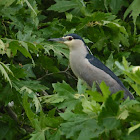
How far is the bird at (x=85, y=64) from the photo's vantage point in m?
5.22

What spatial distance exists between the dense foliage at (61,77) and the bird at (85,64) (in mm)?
87

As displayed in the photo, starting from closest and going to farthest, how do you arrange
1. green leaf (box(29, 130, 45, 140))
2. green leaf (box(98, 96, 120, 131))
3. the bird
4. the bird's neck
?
1. green leaf (box(98, 96, 120, 131))
2. green leaf (box(29, 130, 45, 140))
3. the bird
4. the bird's neck

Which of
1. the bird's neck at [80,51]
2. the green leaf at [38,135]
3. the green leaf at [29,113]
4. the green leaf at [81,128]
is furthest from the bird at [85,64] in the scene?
the green leaf at [81,128]

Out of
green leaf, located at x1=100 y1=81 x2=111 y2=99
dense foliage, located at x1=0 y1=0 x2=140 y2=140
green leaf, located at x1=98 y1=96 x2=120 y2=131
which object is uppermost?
green leaf, located at x1=100 y1=81 x2=111 y2=99

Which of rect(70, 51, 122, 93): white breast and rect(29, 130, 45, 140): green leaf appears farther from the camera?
rect(70, 51, 122, 93): white breast

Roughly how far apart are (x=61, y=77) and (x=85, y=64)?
29cm

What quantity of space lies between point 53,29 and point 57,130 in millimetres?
2447

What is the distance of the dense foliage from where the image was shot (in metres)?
2.79

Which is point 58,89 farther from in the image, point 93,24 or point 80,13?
point 80,13

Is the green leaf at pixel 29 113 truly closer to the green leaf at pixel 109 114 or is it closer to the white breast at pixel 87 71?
the green leaf at pixel 109 114

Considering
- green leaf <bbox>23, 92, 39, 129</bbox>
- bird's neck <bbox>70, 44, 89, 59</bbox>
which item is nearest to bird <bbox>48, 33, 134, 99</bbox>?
bird's neck <bbox>70, 44, 89, 59</bbox>

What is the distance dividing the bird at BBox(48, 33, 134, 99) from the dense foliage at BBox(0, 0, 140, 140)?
3.4 inches

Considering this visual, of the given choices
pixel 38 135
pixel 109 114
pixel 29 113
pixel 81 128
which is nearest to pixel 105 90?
pixel 109 114

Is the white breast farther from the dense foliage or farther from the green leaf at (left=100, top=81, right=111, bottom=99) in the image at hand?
the green leaf at (left=100, top=81, right=111, bottom=99)
